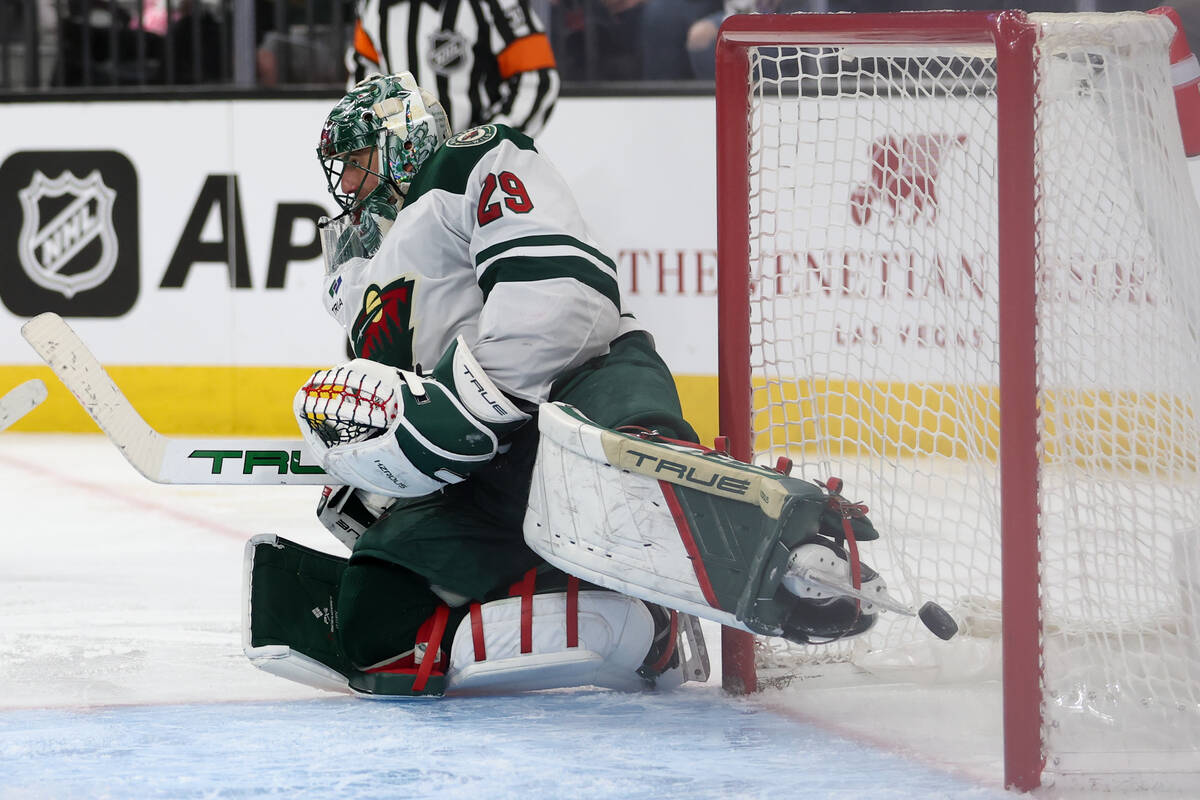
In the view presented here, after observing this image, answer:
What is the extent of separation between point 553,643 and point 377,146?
65 cm

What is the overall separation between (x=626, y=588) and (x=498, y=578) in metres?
0.27

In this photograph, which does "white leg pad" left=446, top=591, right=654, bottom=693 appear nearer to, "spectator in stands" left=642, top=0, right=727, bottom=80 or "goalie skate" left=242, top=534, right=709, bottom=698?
"goalie skate" left=242, top=534, right=709, bottom=698

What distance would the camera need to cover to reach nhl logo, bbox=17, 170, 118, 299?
15.7 feet

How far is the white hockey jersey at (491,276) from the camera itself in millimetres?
1610

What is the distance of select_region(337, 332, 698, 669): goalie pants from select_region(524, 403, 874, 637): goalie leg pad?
0.14 metres

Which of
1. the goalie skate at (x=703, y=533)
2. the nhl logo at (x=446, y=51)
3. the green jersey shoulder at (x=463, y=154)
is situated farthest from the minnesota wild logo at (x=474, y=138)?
the nhl logo at (x=446, y=51)

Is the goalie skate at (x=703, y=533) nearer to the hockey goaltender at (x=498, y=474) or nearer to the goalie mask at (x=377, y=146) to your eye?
the hockey goaltender at (x=498, y=474)

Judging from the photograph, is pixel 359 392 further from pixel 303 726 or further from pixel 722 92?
pixel 722 92

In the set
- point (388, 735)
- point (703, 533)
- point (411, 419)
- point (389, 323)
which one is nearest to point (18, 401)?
point (389, 323)

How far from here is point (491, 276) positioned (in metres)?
1.65

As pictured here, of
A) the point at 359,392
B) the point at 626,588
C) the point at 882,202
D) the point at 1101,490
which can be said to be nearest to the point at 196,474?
the point at 359,392

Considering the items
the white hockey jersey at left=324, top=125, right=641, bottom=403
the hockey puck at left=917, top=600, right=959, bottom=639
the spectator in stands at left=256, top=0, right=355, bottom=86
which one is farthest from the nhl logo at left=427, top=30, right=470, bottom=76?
the hockey puck at left=917, top=600, right=959, bottom=639

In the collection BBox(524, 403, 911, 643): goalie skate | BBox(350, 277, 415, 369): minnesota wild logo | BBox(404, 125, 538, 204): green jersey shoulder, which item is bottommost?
BBox(524, 403, 911, 643): goalie skate

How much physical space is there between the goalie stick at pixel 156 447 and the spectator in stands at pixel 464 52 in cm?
248
